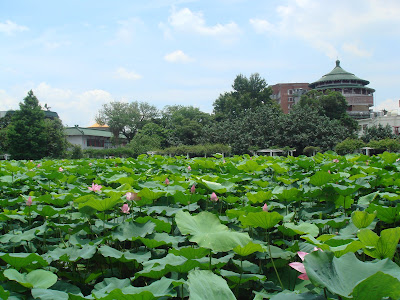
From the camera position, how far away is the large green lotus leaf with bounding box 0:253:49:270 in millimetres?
1228

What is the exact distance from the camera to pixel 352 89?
162 feet

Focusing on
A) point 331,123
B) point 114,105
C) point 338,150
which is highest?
point 114,105

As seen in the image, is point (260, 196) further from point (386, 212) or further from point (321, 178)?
point (386, 212)

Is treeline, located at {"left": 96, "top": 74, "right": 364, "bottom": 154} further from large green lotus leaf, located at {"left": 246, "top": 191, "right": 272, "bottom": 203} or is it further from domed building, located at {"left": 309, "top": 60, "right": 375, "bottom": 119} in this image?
large green lotus leaf, located at {"left": 246, "top": 191, "right": 272, "bottom": 203}

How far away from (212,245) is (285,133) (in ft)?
91.3

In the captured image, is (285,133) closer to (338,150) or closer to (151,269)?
(338,150)

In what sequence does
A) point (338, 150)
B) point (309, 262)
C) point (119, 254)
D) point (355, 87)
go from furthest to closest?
point (355, 87) < point (338, 150) < point (119, 254) < point (309, 262)

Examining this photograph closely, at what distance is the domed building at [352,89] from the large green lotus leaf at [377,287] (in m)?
50.3

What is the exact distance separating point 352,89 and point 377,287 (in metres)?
53.8

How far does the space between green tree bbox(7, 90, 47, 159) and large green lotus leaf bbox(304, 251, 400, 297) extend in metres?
27.7

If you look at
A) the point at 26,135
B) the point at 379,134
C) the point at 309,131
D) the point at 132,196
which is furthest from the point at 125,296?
the point at 379,134

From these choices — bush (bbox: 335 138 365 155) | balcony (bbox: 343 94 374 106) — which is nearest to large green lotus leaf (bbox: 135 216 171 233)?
bush (bbox: 335 138 365 155)

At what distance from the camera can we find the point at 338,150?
79.8ft

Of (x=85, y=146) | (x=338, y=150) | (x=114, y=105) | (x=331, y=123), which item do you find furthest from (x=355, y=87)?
(x=85, y=146)
